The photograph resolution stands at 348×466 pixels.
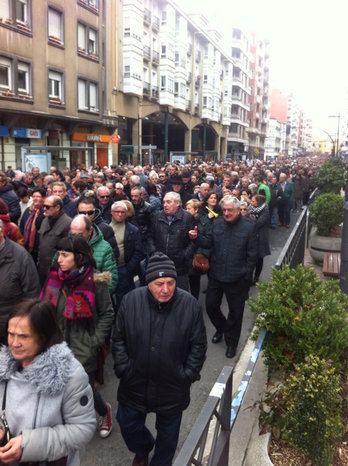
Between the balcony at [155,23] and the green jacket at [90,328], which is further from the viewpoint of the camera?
the balcony at [155,23]

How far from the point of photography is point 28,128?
21953mm

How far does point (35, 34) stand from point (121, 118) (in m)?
10.5

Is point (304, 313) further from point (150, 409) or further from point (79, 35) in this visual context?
point (79, 35)

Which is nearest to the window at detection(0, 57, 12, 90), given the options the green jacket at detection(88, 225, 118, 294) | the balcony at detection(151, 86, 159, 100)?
the balcony at detection(151, 86, 159, 100)

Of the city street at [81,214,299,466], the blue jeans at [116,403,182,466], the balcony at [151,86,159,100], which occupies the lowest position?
the city street at [81,214,299,466]

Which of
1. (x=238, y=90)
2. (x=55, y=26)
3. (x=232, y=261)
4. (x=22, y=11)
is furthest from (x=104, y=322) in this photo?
(x=238, y=90)

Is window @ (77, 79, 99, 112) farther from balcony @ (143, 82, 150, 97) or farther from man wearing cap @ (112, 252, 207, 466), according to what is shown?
man wearing cap @ (112, 252, 207, 466)

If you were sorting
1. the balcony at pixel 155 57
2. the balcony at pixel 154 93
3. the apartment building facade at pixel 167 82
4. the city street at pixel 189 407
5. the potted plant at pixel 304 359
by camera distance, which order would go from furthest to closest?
the balcony at pixel 155 57 → the balcony at pixel 154 93 → the apartment building facade at pixel 167 82 → the city street at pixel 189 407 → the potted plant at pixel 304 359

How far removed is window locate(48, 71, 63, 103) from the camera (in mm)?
23283

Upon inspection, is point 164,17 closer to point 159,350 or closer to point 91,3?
point 91,3

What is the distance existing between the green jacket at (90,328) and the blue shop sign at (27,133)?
19.7 meters

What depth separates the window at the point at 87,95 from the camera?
2612cm

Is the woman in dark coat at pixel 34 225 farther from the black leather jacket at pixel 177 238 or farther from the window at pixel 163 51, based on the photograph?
the window at pixel 163 51

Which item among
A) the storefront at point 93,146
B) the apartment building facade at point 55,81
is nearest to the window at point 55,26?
the apartment building facade at point 55,81
